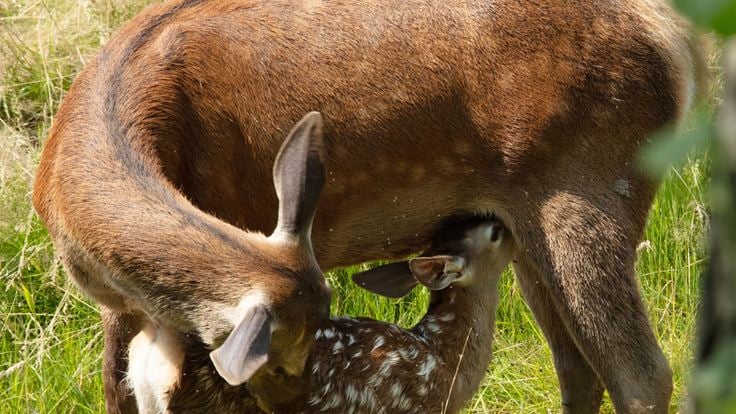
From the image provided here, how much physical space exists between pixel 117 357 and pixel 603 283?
5.45 feet

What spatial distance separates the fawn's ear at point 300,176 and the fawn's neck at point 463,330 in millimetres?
975

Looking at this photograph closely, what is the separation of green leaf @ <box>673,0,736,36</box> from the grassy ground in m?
3.66

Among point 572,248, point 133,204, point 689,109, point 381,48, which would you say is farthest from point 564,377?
point 133,204

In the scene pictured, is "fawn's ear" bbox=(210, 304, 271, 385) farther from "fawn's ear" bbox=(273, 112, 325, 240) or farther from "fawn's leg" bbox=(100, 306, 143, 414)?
"fawn's leg" bbox=(100, 306, 143, 414)

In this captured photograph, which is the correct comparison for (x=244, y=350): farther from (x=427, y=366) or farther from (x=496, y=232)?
(x=496, y=232)

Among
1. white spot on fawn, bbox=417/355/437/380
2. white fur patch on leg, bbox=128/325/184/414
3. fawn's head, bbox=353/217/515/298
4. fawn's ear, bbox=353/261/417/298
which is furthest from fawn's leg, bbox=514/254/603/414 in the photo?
white fur patch on leg, bbox=128/325/184/414

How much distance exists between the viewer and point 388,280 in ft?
15.0

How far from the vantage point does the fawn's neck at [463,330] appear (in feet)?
13.9

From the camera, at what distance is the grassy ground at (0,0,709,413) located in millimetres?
4680

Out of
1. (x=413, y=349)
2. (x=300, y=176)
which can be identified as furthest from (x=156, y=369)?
(x=413, y=349)

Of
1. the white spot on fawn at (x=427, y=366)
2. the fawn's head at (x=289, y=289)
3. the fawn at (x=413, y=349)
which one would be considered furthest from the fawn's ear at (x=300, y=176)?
the white spot on fawn at (x=427, y=366)

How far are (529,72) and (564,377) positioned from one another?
1249 mm

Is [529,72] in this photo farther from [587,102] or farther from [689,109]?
[689,109]

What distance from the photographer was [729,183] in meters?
1.03
